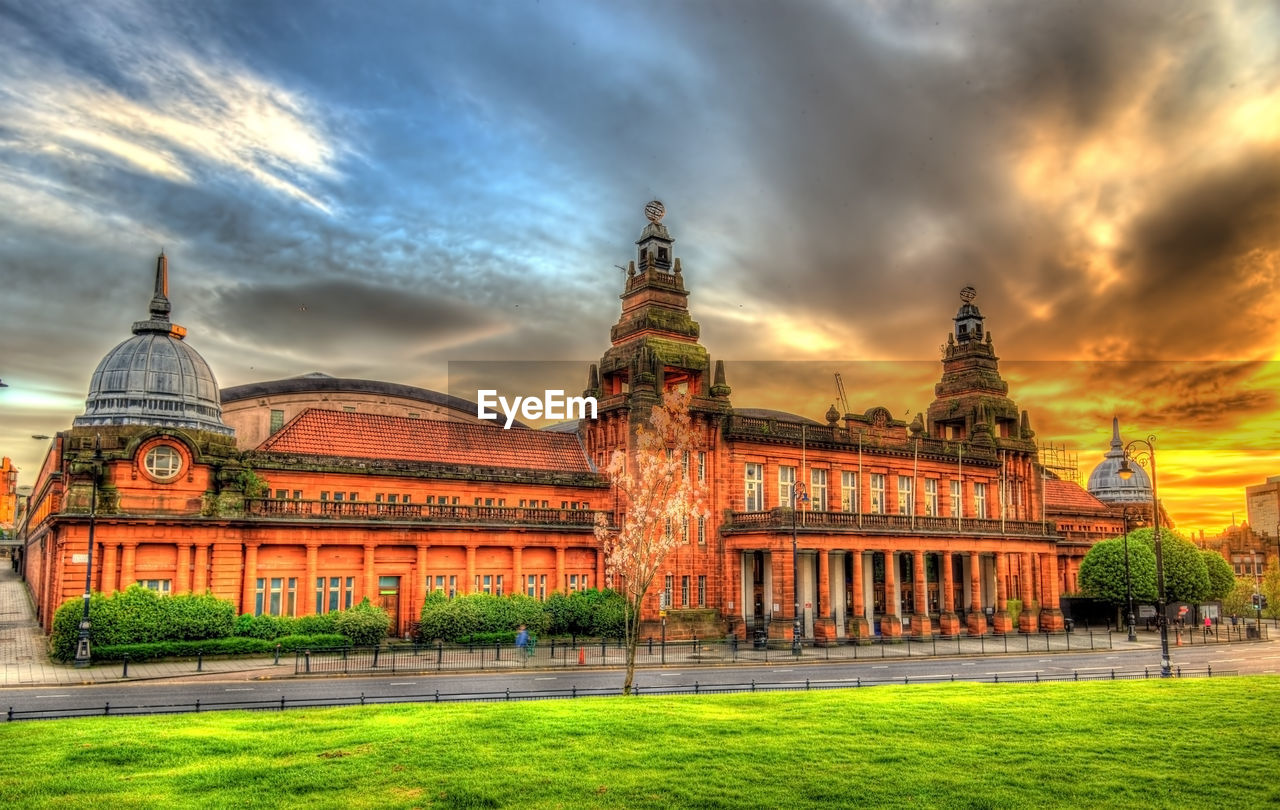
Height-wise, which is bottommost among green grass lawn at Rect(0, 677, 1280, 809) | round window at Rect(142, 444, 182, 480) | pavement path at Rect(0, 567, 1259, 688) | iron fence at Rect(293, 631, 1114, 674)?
iron fence at Rect(293, 631, 1114, 674)

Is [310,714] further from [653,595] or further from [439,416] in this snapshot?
[439,416]

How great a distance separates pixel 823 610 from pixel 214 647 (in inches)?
1315

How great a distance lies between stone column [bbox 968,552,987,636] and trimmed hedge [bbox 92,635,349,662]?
1643 inches

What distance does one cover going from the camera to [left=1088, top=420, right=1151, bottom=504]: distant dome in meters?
115

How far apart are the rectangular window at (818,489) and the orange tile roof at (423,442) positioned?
1555 centimetres

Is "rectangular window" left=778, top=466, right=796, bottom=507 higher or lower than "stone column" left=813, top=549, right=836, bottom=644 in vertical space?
higher

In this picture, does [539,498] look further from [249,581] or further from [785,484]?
[249,581]

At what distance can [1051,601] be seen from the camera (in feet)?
236

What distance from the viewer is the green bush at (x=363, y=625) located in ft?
147

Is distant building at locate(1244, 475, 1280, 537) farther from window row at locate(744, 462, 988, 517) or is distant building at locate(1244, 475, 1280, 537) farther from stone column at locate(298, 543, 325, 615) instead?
stone column at locate(298, 543, 325, 615)

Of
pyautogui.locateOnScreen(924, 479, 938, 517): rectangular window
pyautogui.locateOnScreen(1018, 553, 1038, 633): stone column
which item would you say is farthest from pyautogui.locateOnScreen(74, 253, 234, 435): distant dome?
pyautogui.locateOnScreen(1018, 553, 1038, 633): stone column

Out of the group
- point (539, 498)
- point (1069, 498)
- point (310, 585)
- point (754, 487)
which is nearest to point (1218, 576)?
point (1069, 498)

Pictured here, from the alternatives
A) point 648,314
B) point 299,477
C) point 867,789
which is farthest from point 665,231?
point 867,789

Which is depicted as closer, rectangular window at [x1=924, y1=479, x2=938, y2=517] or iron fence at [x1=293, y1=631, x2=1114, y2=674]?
iron fence at [x1=293, y1=631, x2=1114, y2=674]
